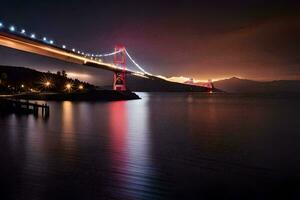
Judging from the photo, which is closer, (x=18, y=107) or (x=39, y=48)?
(x=18, y=107)

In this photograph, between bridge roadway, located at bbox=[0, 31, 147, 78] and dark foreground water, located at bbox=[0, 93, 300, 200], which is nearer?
dark foreground water, located at bbox=[0, 93, 300, 200]

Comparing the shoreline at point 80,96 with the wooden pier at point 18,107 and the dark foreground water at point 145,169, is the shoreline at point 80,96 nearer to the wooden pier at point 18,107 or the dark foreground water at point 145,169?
the wooden pier at point 18,107

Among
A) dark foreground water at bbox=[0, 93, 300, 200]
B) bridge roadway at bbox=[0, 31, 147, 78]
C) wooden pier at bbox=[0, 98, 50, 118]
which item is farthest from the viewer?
bridge roadway at bbox=[0, 31, 147, 78]

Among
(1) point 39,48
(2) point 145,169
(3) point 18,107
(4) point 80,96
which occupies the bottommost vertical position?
(2) point 145,169

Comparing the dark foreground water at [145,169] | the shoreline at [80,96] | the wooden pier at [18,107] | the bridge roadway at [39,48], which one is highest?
the bridge roadway at [39,48]

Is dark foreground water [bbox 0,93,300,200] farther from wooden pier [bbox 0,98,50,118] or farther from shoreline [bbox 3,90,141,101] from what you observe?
shoreline [bbox 3,90,141,101]

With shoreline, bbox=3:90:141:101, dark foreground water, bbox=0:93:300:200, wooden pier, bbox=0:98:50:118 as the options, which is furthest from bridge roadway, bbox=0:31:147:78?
dark foreground water, bbox=0:93:300:200

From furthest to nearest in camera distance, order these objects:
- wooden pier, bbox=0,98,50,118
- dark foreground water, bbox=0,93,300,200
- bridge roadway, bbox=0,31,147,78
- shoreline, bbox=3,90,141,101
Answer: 1. shoreline, bbox=3,90,141,101
2. bridge roadway, bbox=0,31,147,78
3. wooden pier, bbox=0,98,50,118
4. dark foreground water, bbox=0,93,300,200

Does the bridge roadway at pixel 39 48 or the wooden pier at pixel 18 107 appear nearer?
the wooden pier at pixel 18 107

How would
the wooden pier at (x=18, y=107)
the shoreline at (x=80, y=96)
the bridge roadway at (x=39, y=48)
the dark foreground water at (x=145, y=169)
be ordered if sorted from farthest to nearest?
the shoreline at (x=80, y=96) < the bridge roadway at (x=39, y=48) < the wooden pier at (x=18, y=107) < the dark foreground water at (x=145, y=169)

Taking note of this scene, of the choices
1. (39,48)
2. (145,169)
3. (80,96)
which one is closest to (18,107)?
(39,48)

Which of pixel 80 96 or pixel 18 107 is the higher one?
pixel 80 96

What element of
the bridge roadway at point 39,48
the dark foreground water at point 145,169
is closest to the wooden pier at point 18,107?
the bridge roadway at point 39,48

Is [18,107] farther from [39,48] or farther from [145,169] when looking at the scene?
[145,169]
